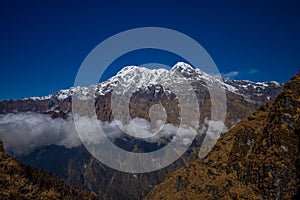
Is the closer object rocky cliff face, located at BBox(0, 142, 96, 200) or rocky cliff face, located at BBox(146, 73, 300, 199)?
rocky cliff face, located at BBox(0, 142, 96, 200)

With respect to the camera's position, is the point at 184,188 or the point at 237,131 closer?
the point at 237,131

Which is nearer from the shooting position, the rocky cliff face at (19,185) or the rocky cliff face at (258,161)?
the rocky cliff face at (19,185)

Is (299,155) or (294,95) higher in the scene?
(294,95)

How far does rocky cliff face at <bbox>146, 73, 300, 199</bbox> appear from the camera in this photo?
403 ft

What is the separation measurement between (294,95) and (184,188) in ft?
276

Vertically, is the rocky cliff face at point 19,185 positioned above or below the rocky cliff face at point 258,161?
below

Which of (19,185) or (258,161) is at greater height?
(258,161)

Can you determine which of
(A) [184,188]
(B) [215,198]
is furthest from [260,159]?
(A) [184,188]

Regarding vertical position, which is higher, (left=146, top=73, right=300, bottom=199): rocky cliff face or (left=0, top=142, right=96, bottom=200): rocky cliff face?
(left=146, top=73, right=300, bottom=199): rocky cliff face

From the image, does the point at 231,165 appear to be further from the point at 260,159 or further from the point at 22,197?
the point at 22,197

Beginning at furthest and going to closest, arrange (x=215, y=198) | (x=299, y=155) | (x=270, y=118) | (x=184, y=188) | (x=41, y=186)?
(x=184, y=188) → (x=215, y=198) → (x=270, y=118) → (x=299, y=155) → (x=41, y=186)

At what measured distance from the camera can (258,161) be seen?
461ft

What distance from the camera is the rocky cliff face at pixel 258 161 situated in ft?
403

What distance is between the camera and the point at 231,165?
16550 cm
